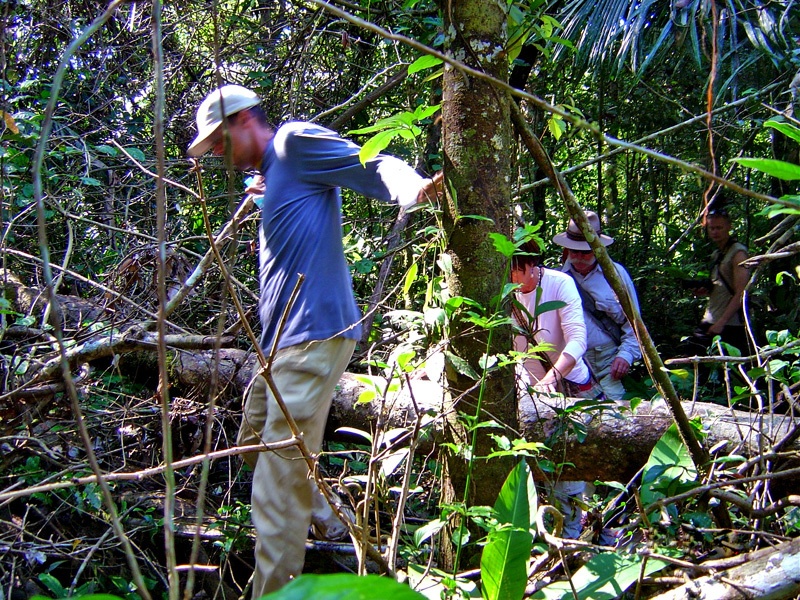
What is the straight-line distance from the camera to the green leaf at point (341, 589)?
0.70 m

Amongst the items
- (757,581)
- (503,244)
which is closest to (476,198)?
(503,244)

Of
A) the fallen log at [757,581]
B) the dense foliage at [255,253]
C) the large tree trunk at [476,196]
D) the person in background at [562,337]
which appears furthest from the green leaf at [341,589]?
the person in background at [562,337]

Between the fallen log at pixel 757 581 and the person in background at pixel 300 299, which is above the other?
the person in background at pixel 300 299

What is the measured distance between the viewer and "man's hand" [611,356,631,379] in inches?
160

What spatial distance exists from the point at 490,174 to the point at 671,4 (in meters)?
3.96

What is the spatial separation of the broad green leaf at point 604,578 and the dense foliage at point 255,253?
0.01m

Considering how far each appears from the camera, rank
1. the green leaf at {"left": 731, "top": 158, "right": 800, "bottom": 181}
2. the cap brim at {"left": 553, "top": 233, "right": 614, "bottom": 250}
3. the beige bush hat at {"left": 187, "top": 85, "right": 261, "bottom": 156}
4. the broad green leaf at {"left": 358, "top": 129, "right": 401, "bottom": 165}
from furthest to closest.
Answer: the cap brim at {"left": 553, "top": 233, "right": 614, "bottom": 250}
the beige bush hat at {"left": 187, "top": 85, "right": 261, "bottom": 156}
the broad green leaf at {"left": 358, "top": 129, "right": 401, "bottom": 165}
the green leaf at {"left": 731, "top": 158, "right": 800, "bottom": 181}

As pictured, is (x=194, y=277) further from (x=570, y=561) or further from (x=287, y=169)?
(x=570, y=561)

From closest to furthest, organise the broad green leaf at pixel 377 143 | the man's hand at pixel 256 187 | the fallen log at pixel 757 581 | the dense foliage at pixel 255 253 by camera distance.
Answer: the fallen log at pixel 757 581 → the broad green leaf at pixel 377 143 → the dense foliage at pixel 255 253 → the man's hand at pixel 256 187

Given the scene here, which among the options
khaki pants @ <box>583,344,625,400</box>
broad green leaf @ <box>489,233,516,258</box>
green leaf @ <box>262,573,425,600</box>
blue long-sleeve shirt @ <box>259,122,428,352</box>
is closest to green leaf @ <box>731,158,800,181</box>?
broad green leaf @ <box>489,233,516,258</box>

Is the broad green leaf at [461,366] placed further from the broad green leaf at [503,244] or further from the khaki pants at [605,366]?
the khaki pants at [605,366]

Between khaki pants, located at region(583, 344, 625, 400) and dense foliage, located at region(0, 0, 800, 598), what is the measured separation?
56cm

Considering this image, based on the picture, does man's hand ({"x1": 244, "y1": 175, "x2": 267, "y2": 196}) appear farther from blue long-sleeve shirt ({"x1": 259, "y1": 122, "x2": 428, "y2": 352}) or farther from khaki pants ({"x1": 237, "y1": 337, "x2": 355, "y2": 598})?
khaki pants ({"x1": 237, "y1": 337, "x2": 355, "y2": 598})

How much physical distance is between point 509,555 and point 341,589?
1.32 metres
